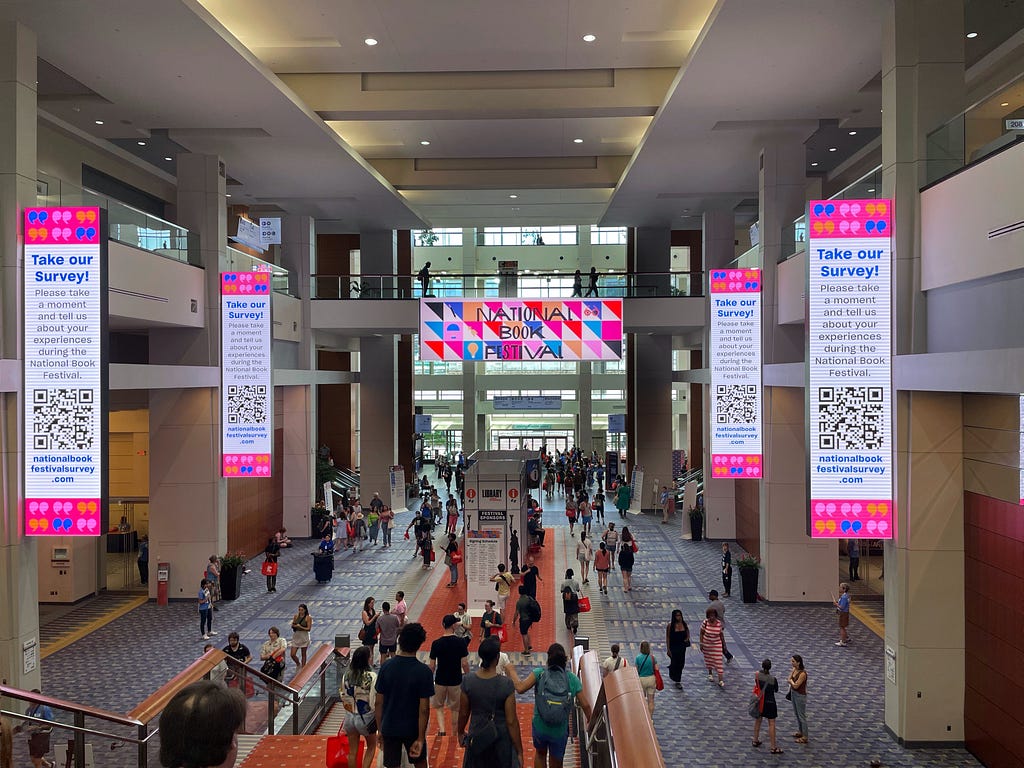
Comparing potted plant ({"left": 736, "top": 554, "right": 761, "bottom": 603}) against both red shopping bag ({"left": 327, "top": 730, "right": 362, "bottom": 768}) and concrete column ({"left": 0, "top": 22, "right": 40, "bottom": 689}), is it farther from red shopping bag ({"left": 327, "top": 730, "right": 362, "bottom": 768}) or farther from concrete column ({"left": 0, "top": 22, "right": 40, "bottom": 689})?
concrete column ({"left": 0, "top": 22, "right": 40, "bottom": 689})

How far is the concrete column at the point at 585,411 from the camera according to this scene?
40406 millimetres

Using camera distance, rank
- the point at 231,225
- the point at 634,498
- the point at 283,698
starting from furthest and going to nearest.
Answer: the point at 634,498, the point at 231,225, the point at 283,698

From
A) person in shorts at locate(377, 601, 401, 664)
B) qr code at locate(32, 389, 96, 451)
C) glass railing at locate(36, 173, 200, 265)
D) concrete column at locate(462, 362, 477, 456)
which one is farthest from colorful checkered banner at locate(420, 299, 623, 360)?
concrete column at locate(462, 362, 477, 456)

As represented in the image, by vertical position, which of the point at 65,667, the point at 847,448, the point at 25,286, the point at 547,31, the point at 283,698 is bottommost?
the point at 65,667

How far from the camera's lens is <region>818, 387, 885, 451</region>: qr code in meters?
9.60

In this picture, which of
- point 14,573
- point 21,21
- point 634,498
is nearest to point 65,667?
point 14,573

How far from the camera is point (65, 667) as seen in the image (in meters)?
12.6

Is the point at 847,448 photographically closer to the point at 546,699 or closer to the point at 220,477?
the point at 546,699

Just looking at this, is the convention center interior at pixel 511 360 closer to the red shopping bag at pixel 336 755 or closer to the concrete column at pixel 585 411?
the red shopping bag at pixel 336 755

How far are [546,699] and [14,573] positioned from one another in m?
7.31

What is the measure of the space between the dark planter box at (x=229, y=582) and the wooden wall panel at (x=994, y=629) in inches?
517

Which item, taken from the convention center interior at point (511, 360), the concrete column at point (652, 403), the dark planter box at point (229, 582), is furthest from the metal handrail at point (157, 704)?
the concrete column at point (652, 403)

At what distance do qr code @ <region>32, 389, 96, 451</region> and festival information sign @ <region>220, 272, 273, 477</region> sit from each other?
605 centimetres

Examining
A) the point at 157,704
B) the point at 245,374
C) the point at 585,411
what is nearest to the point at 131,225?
the point at 245,374
